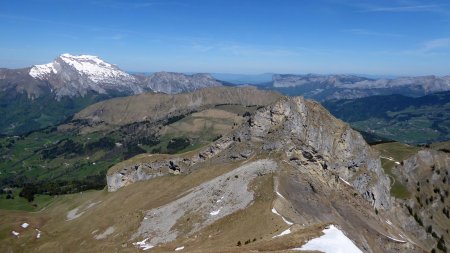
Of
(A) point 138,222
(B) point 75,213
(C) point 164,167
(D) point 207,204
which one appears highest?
(D) point 207,204

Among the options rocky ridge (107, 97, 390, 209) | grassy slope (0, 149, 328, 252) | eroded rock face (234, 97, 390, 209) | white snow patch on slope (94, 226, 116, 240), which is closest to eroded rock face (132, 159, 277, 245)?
grassy slope (0, 149, 328, 252)

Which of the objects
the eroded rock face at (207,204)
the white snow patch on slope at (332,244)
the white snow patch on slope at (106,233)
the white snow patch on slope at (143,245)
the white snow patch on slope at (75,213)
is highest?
the white snow patch on slope at (332,244)

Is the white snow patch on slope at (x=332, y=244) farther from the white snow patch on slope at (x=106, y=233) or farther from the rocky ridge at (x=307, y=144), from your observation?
the rocky ridge at (x=307, y=144)

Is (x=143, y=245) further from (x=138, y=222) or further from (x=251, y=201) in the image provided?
(x=251, y=201)

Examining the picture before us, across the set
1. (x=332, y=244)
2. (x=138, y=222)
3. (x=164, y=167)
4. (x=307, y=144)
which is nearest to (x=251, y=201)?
(x=138, y=222)

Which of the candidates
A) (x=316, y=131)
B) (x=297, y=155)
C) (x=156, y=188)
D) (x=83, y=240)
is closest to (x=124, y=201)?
(x=156, y=188)

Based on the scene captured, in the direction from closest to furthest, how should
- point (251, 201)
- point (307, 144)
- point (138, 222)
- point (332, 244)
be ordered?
point (332, 244) < point (251, 201) < point (138, 222) < point (307, 144)

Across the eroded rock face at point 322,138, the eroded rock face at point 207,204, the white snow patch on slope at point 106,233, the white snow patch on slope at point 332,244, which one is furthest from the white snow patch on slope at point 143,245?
the eroded rock face at point 322,138

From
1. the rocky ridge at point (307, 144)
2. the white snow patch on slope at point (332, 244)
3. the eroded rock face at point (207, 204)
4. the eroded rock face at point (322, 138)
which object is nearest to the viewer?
the white snow patch on slope at point (332, 244)
